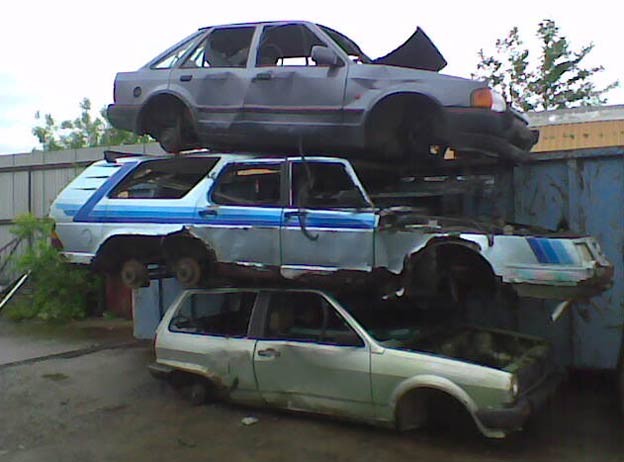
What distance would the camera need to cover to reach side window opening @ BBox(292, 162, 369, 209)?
5484 mm

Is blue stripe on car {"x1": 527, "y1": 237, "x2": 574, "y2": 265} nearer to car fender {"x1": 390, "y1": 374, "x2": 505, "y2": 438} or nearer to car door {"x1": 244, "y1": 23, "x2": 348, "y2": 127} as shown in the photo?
car fender {"x1": 390, "y1": 374, "x2": 505, "y2": 438}

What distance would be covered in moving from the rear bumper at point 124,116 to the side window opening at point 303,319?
232cm

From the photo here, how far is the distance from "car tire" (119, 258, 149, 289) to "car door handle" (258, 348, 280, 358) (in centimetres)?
140

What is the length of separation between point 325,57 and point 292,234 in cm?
159

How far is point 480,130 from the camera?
18.6 feet

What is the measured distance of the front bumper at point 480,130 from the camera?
18.4ft

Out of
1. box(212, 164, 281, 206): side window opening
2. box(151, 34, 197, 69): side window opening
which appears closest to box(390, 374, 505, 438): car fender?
box(212, 164, 281, 206): side window opening

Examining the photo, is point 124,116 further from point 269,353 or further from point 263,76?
point 269,353

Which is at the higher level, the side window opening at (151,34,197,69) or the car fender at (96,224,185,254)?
the side window opening at (151,34,197,69)

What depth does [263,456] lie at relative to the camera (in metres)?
5.06

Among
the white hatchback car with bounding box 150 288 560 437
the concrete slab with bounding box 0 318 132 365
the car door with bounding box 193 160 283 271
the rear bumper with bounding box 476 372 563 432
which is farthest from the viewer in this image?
the concrete slab with bounding box 0 318 132 365

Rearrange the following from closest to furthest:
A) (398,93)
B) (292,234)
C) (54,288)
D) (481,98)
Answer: (292,234)
(481,98)
(398,93)
(54,288)

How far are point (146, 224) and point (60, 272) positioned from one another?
7006mm

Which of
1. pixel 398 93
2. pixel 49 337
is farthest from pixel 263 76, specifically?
pixel 49 337
